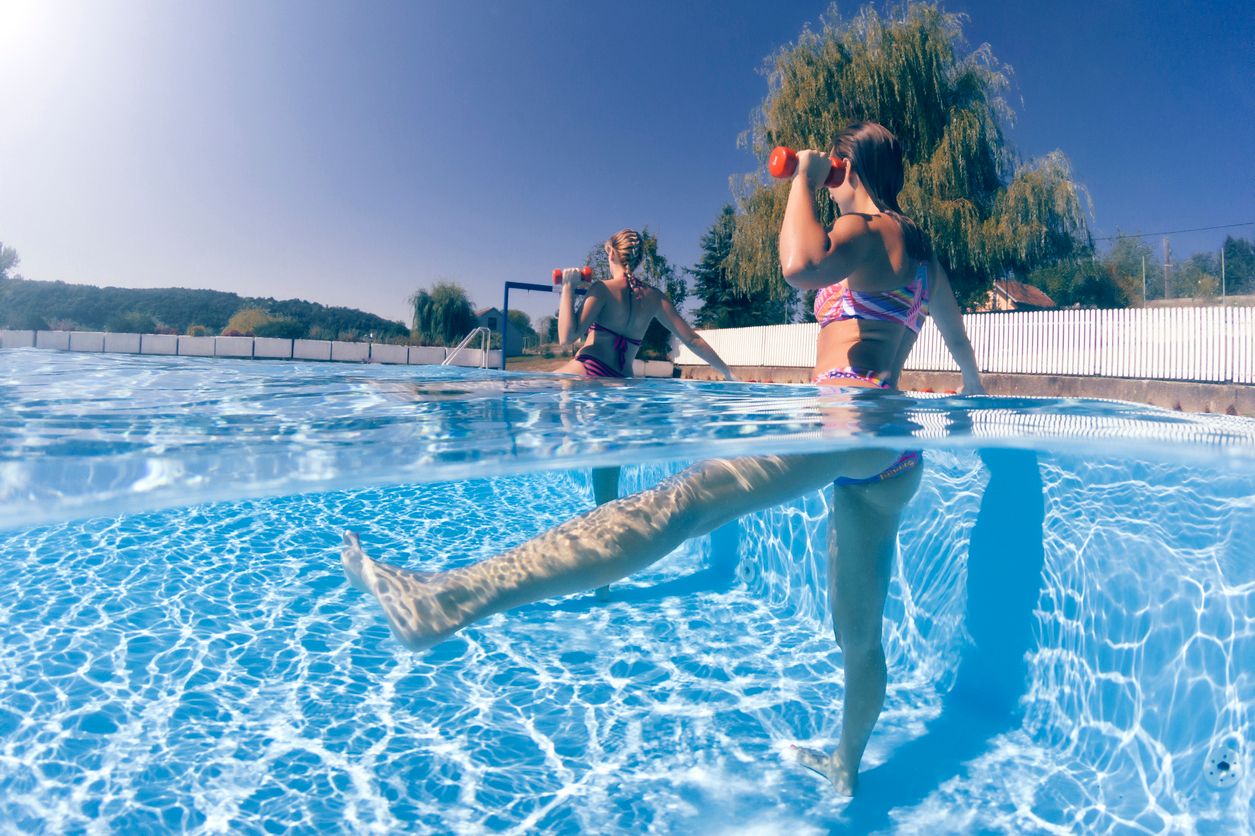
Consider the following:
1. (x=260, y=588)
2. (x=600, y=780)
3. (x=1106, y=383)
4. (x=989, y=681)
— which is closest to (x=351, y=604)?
(x=260, y=588)

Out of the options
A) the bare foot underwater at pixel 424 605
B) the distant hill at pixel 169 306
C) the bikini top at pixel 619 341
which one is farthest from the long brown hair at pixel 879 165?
the distant hill at pixel 169 306

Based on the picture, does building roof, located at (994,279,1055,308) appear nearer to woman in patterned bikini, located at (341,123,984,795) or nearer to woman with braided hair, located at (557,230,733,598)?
woman with braided hair, located at (557,230,733,598)

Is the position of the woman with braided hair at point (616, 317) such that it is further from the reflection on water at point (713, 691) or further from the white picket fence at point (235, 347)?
the white picket fence at point (235, 347)

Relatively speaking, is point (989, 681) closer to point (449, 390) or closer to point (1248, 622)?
point (1248, 622)

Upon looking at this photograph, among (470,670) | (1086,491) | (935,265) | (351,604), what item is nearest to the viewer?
(935,265)

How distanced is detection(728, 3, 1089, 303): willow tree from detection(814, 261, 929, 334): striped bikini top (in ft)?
59.0

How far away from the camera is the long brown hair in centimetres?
228

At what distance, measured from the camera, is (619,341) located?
512cm

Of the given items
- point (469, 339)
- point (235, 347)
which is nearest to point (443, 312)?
point (235, 347)

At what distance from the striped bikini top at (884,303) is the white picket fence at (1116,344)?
9497mm

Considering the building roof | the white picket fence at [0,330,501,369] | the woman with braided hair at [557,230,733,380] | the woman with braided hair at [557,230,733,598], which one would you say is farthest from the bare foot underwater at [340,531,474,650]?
the building roof

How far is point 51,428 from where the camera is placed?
2857mm

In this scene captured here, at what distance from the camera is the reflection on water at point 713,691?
2.71 meters

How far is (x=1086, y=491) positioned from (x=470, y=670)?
3.47m
